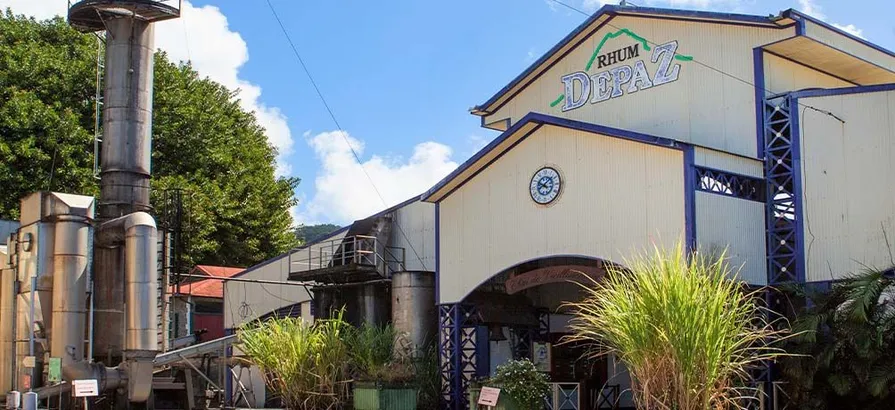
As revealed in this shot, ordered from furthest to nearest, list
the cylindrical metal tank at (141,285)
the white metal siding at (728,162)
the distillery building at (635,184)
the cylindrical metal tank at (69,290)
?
1. the cylindrical metal tank at (69,290)
2. the cylindrical metal tank at (141,285)
3. the distillery building at (635,184)
4. the white metal siding at (728,162)

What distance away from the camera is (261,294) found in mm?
34844

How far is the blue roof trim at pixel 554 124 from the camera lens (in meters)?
20.1

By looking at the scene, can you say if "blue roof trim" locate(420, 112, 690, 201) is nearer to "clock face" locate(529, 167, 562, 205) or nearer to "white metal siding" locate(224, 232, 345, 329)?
"clock face" locate(529, 167, 562, 205)

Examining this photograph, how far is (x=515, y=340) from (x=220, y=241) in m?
18.4

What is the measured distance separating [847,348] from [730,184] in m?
4.44

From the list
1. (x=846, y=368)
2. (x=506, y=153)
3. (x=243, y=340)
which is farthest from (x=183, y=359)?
(x=846, y=368)

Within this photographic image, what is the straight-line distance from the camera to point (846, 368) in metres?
17.7

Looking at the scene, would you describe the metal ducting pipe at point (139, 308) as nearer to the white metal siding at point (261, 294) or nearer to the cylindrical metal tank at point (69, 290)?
the cylindrical metal tank at point (69, 290)

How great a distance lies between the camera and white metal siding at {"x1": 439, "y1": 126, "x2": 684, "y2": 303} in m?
20.4

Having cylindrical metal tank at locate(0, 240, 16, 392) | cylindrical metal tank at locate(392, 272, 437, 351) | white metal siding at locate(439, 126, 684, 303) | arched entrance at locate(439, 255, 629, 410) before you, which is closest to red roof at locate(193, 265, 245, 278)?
cylindrical metal tank at locate(392, 272, 437, 351)

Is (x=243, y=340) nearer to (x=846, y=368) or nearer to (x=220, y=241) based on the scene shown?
(x=846, y=368)

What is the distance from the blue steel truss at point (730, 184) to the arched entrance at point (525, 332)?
9.63 feet

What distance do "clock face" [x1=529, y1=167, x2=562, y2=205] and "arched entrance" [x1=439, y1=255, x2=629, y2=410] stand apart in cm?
144

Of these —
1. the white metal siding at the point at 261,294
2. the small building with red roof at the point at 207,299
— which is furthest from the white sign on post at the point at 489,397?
A: the small building with red roof at the point at 207,299
